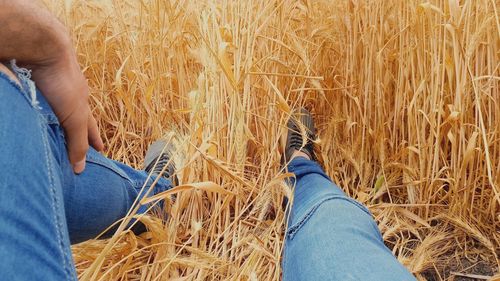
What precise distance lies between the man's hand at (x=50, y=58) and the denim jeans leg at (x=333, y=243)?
0.34m

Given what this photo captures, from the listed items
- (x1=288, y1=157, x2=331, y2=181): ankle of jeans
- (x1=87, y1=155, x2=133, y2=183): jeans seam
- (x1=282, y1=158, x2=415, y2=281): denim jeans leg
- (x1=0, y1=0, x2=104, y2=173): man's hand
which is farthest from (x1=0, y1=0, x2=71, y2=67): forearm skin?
(x1=288, y1=157, x2=331, y2=181): ankle of jeans

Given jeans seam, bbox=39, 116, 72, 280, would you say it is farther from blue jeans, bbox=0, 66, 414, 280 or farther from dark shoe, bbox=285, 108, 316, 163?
dark shoe, bbox=285, 108, 316, 163

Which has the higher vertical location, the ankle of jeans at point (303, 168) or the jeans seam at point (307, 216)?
the jeans seam at point (307, 216)

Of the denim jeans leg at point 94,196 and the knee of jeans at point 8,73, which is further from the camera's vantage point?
the denim jeans leg at point 94,196

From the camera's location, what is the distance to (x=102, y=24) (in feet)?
5.03

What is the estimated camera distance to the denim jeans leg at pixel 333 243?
58cm

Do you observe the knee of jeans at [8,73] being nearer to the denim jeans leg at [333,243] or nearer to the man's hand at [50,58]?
the man's hand at [50,58]

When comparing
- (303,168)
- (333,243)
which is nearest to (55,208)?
(333,243)

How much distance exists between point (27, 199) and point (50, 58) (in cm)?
19

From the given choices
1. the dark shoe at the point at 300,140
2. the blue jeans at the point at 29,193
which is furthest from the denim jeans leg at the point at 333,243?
the blue jeans at the point at 29,193

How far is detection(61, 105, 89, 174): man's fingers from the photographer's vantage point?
1.87 ft

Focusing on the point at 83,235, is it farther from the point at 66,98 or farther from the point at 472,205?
the point at 472,205

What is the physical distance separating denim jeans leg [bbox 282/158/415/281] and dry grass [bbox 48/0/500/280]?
7 centimetres

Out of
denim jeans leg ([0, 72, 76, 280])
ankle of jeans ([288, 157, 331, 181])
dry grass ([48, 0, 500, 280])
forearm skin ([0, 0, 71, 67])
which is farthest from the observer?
ankle of jeans ([288, 157, 331, 181])
